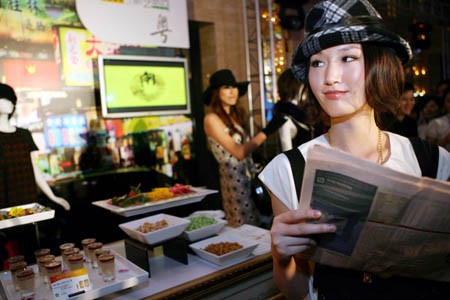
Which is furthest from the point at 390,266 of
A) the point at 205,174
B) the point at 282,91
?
the point at 205,174

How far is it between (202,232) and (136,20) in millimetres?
2042

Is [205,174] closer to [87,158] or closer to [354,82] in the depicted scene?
[87,158]

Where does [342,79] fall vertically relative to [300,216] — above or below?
above

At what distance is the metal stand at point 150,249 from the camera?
151 cm

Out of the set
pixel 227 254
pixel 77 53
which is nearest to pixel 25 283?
pixel 227 254

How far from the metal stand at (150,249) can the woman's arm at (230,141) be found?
1303mm

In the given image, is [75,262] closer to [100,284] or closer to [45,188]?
[100,284]

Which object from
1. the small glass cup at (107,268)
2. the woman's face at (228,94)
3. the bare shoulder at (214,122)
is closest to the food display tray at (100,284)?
the small glass cup at (107,268)

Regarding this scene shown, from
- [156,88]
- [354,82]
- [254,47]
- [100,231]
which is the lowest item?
[100,231]

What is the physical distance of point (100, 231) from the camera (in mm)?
3736

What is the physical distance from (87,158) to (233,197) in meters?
1.75

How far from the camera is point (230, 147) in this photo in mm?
2904

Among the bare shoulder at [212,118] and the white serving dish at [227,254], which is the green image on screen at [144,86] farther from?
the white serving dish at [227,254]

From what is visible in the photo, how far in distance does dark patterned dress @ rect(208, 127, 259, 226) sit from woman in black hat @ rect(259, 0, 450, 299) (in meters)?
2.01
